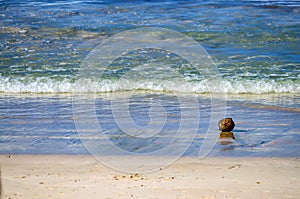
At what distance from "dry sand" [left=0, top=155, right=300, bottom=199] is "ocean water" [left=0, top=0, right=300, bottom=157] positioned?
41 cm

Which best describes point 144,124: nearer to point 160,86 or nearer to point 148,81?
point 160,86

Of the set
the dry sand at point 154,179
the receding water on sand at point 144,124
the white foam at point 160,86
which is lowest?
the dry sand at point 154,179

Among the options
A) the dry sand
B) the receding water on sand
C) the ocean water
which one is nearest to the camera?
the dry sand

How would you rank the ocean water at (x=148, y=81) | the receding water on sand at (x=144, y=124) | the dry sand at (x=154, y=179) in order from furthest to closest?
1. the ocean water at (x=148, y=81)
2. the receding water on sand at (x=144, y=124)
3. the dry sand at (x=154, y=179)

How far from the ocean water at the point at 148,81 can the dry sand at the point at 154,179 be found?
41 cm

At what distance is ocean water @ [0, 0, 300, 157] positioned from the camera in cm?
621

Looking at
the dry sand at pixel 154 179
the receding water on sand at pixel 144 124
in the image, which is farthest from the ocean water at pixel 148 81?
the dry sand at pixel 154 179

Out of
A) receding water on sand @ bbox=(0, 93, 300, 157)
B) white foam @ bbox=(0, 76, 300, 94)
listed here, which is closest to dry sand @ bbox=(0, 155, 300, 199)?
receding water on sand @ bbox=(0, 93, 300, 157)

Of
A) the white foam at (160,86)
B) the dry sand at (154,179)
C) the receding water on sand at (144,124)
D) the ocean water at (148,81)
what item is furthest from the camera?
the white foam at (160,86)

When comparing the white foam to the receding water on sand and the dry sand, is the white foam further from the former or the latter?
the dry sand

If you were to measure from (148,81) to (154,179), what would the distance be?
5211mm

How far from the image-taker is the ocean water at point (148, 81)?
6.21 metres

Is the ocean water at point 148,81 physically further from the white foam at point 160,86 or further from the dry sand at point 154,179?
the dry sand at point 154,179

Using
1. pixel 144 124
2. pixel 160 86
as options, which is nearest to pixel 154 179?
pixel 144 124
